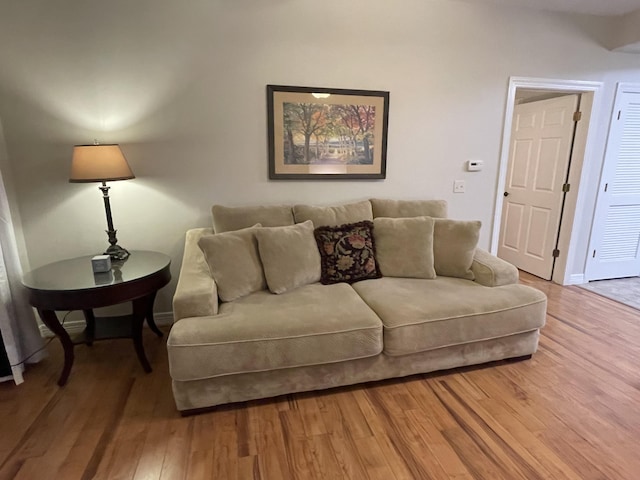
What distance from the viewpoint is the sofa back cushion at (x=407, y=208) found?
9.48 feet

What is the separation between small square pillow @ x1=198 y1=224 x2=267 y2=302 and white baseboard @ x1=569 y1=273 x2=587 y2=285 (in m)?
3.37

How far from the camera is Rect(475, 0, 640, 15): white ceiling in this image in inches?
114

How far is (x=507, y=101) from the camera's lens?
3.21 m

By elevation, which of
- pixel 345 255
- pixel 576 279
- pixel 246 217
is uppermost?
pixel 246 217

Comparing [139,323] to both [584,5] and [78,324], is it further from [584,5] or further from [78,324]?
[584,5]

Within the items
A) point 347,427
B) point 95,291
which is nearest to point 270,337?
point 347,427

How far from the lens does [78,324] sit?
9.07 ft

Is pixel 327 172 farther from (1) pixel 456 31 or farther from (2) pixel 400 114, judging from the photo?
(1) pixel 456 31

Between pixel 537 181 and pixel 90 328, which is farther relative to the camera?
pixel 537 181

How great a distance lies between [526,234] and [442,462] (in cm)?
330

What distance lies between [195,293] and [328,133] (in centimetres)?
167

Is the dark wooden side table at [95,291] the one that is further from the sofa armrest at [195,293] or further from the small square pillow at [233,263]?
the small square pillow at [233,263]

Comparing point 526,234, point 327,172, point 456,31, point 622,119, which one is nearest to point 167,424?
point 327,172

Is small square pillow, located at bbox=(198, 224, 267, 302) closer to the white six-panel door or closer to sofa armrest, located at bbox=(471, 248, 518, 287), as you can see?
sofa armrest, located at bbox=(471, 248, 518, 287)
